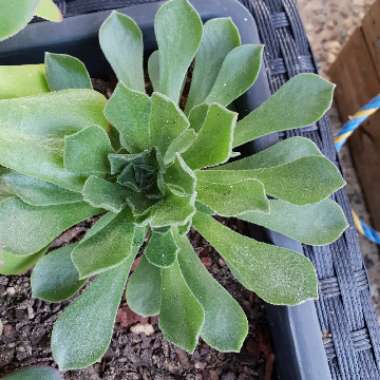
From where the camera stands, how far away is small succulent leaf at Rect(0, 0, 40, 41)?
61 centimetres

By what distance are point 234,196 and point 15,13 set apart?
322 millimetres

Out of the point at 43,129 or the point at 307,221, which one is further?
the point at 307,221

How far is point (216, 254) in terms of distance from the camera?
89 centimetres

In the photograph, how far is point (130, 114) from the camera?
2.07ft

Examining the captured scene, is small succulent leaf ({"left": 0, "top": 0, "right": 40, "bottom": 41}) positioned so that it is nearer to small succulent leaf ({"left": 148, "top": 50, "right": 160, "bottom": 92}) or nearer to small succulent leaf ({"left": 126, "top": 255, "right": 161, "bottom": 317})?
small succulent leaf ({"left": 148, "top": 50, "right": 160, "bottom": 92})

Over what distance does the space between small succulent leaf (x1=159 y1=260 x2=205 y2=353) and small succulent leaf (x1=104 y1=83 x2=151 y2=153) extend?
180 mm

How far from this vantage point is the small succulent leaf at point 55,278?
73 centimetres

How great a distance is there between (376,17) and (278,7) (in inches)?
20.3

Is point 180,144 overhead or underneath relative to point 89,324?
overhead

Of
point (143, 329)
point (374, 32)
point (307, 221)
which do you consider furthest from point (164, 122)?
point (374, 32)

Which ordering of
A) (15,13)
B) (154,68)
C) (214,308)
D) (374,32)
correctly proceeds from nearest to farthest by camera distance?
1. (15,13)
2. (214,308)
3. (154,68)
4. (374,32)

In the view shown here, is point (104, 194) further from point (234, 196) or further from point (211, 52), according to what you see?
point (211, 52)

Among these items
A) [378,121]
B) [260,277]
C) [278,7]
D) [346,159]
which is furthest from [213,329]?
[346,159]

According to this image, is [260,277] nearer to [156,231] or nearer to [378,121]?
[156,231]
